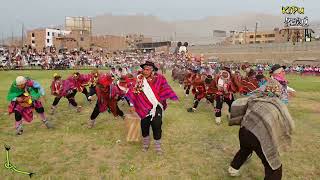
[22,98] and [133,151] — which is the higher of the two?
[22,98]

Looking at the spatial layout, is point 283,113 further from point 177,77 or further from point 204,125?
point 177,77

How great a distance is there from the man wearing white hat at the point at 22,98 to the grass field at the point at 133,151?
0.52m

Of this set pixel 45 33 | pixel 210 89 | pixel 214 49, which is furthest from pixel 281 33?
pixel 210 89

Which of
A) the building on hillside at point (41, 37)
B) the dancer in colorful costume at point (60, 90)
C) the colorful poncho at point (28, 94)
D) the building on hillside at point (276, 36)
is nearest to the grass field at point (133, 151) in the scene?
the colorful poncho at point (28, 94)

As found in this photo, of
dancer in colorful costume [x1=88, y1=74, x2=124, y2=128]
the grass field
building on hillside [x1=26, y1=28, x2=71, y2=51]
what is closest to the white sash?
the grass field

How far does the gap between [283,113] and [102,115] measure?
24.4 ft

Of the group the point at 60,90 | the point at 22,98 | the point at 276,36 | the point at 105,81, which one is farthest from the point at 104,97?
the point at 276,36

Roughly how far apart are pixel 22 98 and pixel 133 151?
11.0 ft

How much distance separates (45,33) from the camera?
296ft

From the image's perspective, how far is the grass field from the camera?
6.73m

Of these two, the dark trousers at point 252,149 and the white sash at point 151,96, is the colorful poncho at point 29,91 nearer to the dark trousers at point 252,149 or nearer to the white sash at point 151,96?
the white sash at point 151,96

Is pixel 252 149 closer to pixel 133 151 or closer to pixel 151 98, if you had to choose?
pixel 151 98

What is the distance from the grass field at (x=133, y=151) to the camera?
673 cm

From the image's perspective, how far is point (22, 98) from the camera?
9.15m
